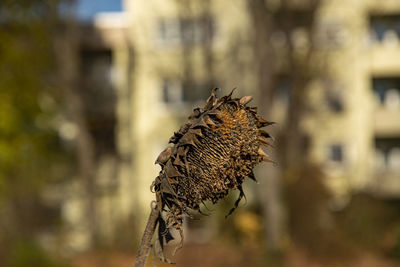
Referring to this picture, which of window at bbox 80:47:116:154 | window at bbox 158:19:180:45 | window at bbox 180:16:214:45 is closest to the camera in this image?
window at bbox 180:16:214:45

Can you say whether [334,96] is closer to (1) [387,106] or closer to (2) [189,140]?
(1) [387,106]

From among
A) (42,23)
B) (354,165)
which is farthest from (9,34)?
(354,165)

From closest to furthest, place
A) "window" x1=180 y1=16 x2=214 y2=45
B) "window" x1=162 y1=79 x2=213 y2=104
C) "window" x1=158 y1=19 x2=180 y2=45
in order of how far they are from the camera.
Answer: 1. "window" x1=180 y1=16 x2=214 y2=45
2. "window" x1=162 y1=79 x2=213 y2=104
3. "window" x1=158 y1=19 x2=180 y2=45

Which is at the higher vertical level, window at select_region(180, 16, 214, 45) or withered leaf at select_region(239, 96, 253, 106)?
window at select_region(180, 16, 214, 45)

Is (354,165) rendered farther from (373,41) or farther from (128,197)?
(128,197)

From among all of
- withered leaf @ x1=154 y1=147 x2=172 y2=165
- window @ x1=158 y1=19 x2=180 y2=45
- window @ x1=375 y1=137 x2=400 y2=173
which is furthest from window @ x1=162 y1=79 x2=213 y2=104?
withered leaf @ x1=154 y1=147 x2=172 y2=165

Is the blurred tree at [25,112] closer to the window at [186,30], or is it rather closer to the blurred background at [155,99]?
the blurred background at [155,99]

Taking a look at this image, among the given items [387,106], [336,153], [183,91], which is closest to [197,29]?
[183,91]

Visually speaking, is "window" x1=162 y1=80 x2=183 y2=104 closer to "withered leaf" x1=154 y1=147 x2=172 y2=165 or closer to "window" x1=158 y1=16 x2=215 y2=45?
"window" x1=158 y1=16 x2=215 y2=45
